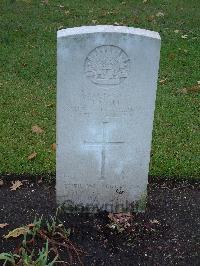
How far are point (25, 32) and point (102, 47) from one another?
5.42 meters

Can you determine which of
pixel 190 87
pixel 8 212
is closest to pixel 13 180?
pixel 8 212

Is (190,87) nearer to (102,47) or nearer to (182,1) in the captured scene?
(102,47)

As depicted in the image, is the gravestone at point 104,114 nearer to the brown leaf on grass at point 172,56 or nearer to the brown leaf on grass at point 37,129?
the brown leaf on grass at point 37,129

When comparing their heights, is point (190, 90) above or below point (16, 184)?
above

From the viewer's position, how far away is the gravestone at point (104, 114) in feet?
12.9

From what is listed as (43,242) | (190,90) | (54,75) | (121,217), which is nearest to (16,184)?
(43,242)

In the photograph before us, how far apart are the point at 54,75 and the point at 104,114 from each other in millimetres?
3458

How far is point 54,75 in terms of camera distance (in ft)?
24.7

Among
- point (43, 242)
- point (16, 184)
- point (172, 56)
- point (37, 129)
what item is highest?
point (172, 56)

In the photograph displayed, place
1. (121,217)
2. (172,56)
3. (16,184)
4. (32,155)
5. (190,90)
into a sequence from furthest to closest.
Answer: (172,56) → (190,90) → (32,155) → (16,184) → (121,217)

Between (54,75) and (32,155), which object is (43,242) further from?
(54,75)

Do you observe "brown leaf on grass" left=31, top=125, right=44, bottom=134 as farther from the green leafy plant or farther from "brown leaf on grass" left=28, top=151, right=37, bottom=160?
the green leafy plant

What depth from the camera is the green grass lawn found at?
5.63 m

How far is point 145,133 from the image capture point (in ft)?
14.1
